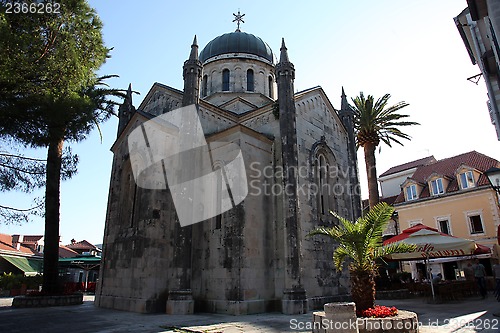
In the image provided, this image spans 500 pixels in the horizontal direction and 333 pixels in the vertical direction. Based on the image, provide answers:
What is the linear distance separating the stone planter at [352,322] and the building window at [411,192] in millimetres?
26715

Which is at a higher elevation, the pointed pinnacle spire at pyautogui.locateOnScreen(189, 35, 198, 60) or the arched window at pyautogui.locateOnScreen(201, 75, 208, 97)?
the arched window at pyautogui.locateOnScreen(201, 75, 208, 97)

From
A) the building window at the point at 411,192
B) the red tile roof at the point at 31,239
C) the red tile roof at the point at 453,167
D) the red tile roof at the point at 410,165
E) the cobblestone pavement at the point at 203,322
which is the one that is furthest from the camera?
the red tile roof at the point at 31,239

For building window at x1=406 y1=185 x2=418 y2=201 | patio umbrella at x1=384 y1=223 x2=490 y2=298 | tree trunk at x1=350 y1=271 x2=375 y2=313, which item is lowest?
tree trunk at x1=350 y1=271 x2=375 y2=313

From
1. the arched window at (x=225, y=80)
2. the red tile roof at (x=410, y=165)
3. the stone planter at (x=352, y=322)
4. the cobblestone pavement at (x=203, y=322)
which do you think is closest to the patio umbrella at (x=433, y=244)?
the cobblestone pavement at (x=203, y=322)

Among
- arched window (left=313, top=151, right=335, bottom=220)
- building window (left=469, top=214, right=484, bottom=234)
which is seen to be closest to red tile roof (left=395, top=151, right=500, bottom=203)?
building window (left=469, top=214, right=484, bottom=234)

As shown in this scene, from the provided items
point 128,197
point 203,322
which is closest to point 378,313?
point 203,322

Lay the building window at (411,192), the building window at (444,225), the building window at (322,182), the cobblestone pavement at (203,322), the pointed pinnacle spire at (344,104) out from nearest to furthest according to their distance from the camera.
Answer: the cobblestone pavement at (203,322)
the building window at (322,182)
the pointed pinnacle spire at (344,104)
the building window at (444,225)
the building window at (411,192)

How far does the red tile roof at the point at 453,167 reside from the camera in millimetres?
28688

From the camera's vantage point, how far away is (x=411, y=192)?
3234 cm

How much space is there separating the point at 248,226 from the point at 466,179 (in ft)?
76.5

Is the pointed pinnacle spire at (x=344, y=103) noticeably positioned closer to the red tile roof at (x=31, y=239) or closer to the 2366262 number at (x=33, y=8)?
the 2366262 number at (x=33, y=8)

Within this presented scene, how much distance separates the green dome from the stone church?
7554 mm

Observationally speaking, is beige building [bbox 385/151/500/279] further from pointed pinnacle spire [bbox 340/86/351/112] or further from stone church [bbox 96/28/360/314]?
stone church [bbox 96/28/360/314]

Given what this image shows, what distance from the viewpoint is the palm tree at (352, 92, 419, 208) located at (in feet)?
86.4
